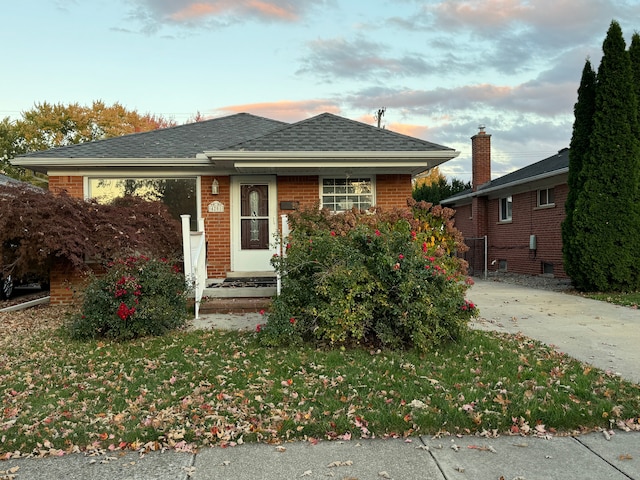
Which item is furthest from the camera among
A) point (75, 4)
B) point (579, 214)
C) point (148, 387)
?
point (579, 214)

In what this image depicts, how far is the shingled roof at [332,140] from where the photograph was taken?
9.64 metres

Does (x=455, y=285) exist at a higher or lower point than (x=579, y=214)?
lower

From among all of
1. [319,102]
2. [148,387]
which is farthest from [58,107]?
[148,387]

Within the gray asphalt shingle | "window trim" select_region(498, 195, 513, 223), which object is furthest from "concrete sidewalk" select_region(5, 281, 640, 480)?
"window trim" select_region(498, 195, 513, 223)

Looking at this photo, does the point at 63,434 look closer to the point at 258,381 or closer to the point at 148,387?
the point at 148,387

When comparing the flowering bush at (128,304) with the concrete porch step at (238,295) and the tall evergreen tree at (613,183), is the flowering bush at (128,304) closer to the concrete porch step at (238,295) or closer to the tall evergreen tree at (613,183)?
the concrete porch step at (238,295)

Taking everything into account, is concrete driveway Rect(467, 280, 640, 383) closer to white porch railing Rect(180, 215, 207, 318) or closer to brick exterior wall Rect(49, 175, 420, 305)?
brick exterior wall Rect(49, 175, 420, 305)

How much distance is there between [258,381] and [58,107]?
33755 mm

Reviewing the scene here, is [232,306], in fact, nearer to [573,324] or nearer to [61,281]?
[61,281]

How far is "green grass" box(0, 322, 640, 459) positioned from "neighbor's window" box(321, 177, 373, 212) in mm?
5086

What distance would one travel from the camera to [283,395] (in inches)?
169

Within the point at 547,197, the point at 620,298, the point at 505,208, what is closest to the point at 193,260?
the point at 620,298

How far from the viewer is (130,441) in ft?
11.4

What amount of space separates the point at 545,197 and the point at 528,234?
4.94 ft
